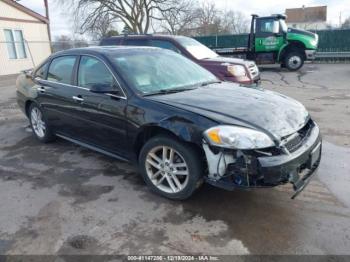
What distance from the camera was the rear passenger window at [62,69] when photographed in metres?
4.52

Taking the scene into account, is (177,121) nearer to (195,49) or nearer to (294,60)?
(195,49)

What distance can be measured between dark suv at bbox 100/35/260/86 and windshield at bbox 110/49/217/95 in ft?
8.92

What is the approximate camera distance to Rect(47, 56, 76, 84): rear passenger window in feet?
14.8

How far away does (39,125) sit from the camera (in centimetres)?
550

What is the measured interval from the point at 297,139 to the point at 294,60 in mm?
13720

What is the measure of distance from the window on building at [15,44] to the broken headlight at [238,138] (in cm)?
1819

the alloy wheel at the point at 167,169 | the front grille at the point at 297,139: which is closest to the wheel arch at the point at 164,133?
the alloy wheel at the point at 167,169

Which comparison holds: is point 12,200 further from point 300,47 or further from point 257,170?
point 300,47

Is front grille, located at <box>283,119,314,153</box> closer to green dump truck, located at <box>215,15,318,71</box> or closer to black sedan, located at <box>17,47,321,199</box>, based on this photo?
black sedan, located at <box>17,47,321,199</box>

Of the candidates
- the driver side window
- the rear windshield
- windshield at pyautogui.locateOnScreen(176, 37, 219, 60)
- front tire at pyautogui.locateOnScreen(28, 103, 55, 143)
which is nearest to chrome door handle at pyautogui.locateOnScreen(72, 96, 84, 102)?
the driver side window

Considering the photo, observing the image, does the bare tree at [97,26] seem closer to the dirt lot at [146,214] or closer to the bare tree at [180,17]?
the bare tree at [180,17]

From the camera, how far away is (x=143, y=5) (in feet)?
97.2

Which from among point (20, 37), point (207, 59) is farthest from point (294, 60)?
point (20, 37)

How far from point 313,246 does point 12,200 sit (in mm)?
3163
